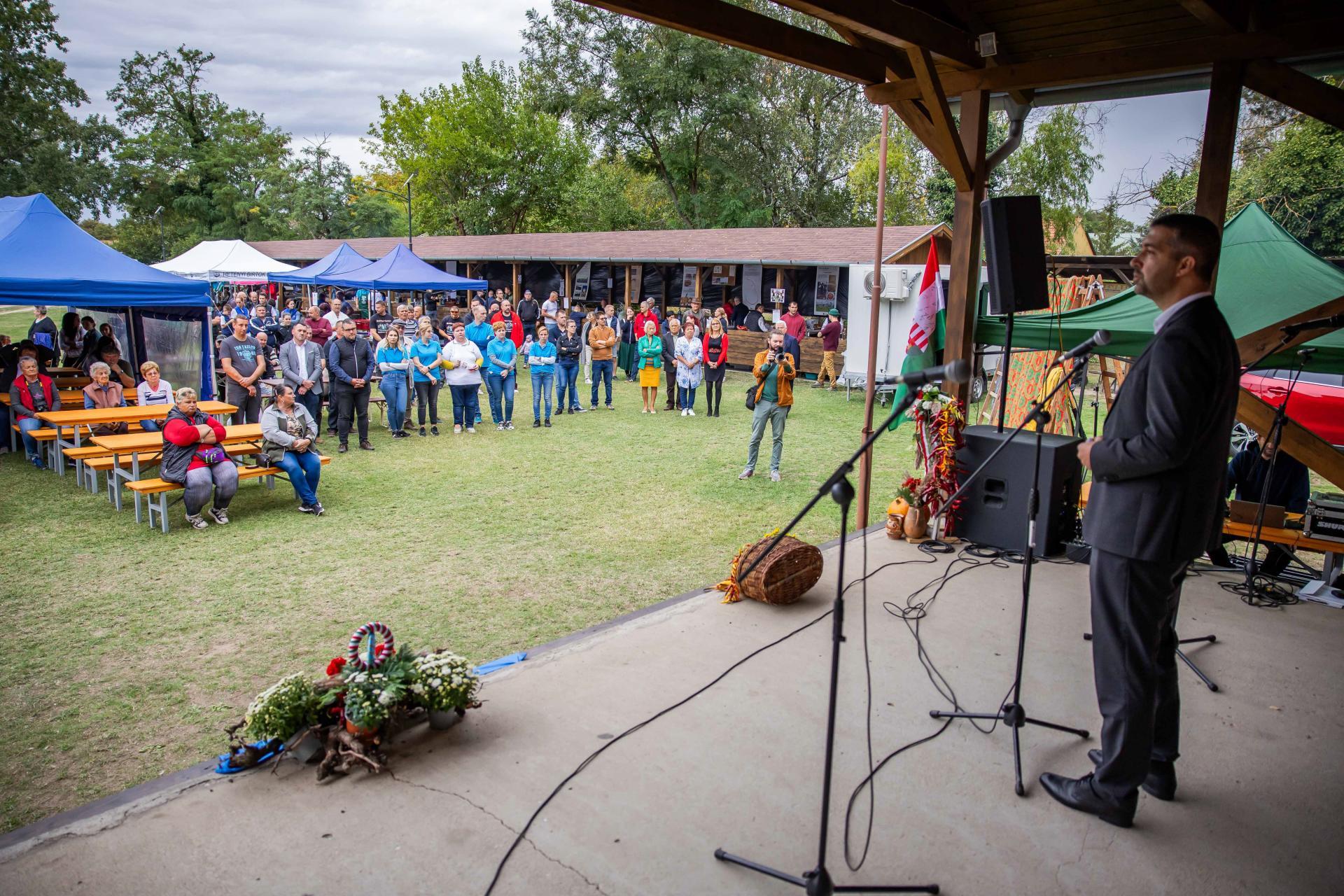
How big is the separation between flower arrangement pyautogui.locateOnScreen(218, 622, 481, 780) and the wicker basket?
198 cm

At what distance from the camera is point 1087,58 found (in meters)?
5.76

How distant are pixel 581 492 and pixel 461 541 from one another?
2036 millimetres

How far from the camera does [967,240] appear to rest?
21.6 ft

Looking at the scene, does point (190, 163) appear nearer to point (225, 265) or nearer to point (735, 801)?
point (225, 265)

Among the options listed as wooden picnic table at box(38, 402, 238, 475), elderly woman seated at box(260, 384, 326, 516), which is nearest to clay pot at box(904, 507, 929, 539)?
elderly woman seated at box(260, 384, 326, 516)

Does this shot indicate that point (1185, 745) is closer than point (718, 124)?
Yes

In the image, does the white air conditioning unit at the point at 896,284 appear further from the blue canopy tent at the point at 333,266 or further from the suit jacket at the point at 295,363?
the blue canopy tent at the point at 333,266

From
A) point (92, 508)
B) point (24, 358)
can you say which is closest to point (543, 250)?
point (24, 358)

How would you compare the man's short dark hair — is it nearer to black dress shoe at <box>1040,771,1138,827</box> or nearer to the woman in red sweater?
black dress shoe at <box>1040,771,1138,827</box>

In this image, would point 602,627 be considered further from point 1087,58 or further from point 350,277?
point 350,277

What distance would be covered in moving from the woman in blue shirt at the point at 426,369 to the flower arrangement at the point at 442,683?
9.18 metres

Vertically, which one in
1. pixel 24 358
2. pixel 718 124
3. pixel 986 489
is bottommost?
pixel 986 489

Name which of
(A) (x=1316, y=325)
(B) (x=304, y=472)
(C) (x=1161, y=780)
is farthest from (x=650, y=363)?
(C) (x=1161, y=780)

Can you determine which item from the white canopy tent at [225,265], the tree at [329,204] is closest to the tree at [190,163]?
the tree at [329,204]
